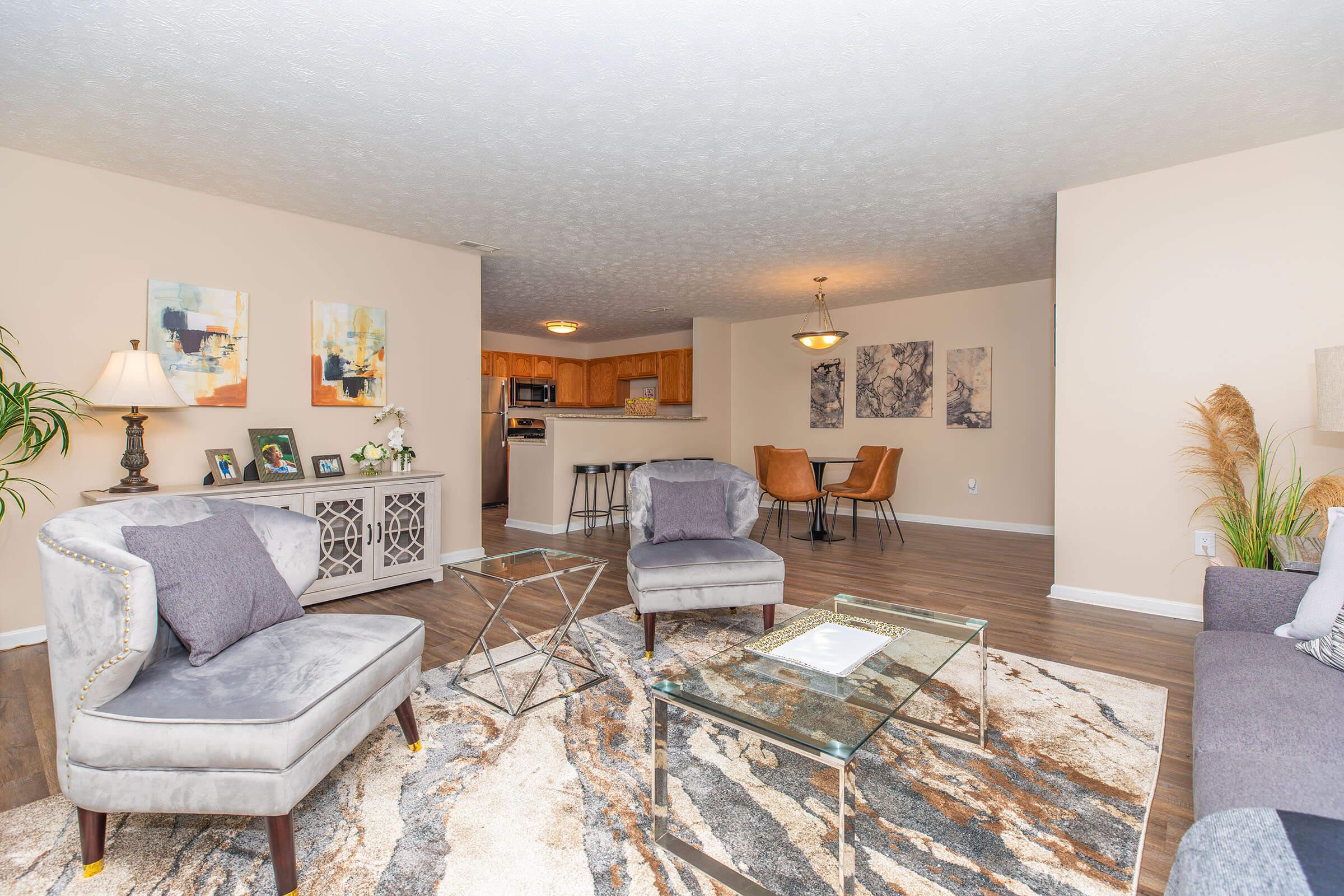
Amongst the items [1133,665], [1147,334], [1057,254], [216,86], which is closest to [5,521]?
[216,86]

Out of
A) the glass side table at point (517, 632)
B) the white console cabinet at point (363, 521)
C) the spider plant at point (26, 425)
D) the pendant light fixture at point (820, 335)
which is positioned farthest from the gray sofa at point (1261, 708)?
the spider plant at point (26, 425)

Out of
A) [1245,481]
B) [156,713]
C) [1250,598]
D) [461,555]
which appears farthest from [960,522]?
[156,713]

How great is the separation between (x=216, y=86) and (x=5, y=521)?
8.14 ft

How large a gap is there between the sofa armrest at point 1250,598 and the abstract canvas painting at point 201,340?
4.95 meters

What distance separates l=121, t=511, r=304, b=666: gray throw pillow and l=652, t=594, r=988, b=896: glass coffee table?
124 cm

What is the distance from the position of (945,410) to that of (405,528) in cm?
554

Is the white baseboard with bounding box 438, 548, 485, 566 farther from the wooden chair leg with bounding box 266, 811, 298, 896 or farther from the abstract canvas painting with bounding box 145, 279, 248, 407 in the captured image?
the wooden chair leg with bounding box 266, 811, 298, 896

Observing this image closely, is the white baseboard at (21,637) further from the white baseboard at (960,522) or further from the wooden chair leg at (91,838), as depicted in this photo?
the white baseboard at (960,522)

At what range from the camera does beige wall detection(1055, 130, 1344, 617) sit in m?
3.20

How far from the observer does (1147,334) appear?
364cm

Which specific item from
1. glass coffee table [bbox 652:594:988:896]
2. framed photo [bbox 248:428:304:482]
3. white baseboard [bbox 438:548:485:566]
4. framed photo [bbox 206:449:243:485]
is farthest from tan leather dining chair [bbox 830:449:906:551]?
framed photo [bbox 206:449:243:485]

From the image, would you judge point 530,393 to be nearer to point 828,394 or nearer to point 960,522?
point 828,394

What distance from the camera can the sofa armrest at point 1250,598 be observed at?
1.92 metres

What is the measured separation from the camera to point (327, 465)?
13.8 feet
